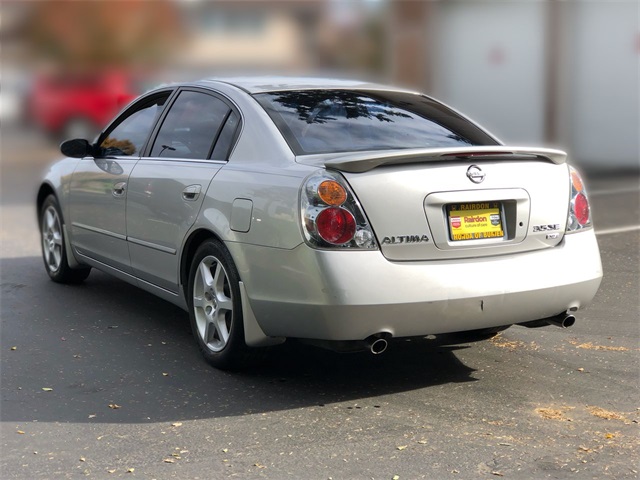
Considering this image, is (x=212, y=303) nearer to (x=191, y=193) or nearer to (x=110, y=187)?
(x=191, y=193)

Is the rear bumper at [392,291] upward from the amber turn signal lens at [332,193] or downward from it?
downward

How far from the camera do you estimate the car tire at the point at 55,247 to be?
8.06m

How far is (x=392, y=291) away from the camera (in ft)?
16.3

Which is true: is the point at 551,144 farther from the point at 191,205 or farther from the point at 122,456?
the point at 122,456

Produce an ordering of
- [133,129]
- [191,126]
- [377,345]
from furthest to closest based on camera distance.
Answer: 1. [133,129]
2. [191,126]
3. [377,345]

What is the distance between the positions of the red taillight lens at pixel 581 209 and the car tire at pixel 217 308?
1.82m

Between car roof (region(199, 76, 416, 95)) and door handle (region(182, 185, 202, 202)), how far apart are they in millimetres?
649

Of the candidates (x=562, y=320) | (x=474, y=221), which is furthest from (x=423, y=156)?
(x=562, y=320)

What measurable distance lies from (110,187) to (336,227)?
8.18ft

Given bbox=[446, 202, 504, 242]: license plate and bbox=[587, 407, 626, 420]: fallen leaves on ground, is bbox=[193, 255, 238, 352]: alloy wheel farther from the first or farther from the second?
bbox=[587, 407, 626, 420]: fallen leaves on ground

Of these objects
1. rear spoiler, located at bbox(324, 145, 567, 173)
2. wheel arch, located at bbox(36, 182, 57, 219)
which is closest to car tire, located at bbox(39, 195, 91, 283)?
wheel arch, located at bbox(36, 182, 57, 219)

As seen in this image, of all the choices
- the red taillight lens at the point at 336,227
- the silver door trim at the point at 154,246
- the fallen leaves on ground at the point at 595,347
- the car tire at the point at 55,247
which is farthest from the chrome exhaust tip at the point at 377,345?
the car tire at the point at 55,247

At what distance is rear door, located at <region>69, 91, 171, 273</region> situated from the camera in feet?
22.6

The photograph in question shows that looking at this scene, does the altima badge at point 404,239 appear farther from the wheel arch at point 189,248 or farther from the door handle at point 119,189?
the door handle at point 119,189
